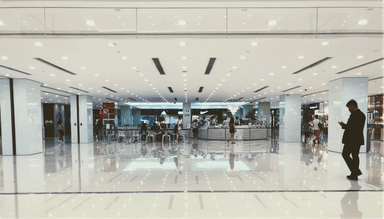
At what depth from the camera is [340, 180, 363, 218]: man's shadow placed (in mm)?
2846

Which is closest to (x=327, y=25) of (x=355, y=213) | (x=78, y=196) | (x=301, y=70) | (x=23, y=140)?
(x=355, y=213)

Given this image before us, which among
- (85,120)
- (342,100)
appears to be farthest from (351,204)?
(85,120)

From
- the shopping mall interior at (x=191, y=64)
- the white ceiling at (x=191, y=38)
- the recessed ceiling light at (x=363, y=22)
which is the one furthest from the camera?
the recessed ceiling light at (x=363, y=22)

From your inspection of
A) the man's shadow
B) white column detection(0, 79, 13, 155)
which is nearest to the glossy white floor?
the man's shadow

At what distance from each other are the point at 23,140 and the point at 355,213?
10.3 m

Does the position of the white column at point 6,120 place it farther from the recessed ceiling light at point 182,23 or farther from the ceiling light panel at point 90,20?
the recessed ceiling light at point 182,23

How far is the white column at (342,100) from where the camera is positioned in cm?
805

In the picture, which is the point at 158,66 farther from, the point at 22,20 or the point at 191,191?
the point at 191,191

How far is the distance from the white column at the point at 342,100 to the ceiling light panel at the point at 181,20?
669cm

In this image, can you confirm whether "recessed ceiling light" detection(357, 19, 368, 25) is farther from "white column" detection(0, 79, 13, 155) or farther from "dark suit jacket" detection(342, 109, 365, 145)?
"white column" detection(0, 79, 13, 155)

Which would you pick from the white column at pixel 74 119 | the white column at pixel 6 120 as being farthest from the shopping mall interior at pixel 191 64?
the white column at pixel 74 119

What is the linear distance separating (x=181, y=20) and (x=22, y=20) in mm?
2629

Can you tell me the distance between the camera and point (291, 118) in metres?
13.4

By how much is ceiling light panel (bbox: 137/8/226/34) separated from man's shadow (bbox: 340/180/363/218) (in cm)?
335
